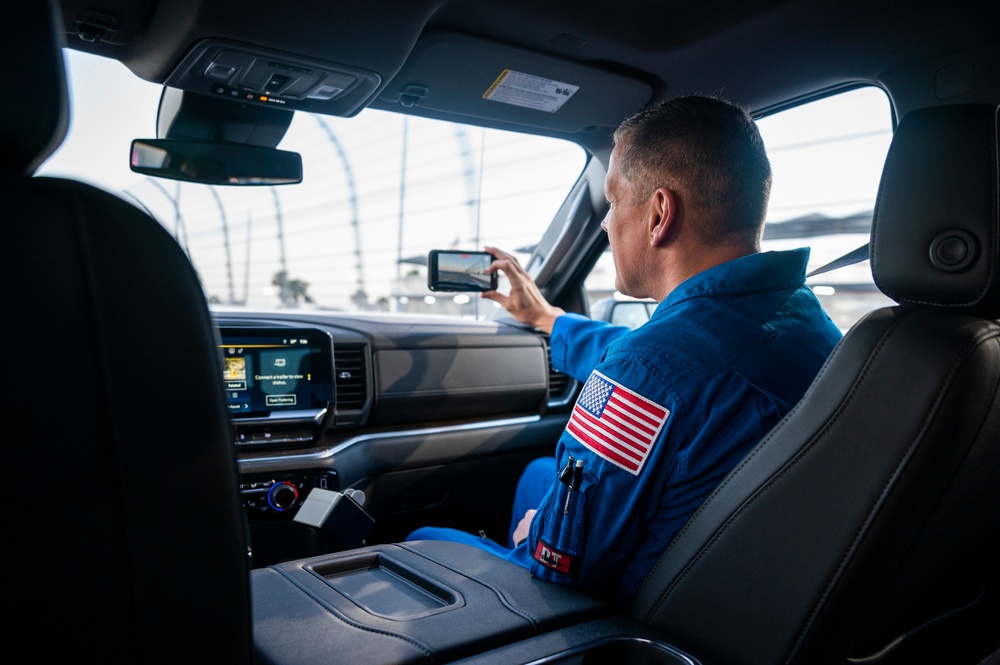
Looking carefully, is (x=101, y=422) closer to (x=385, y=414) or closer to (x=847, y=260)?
(x=385, y=414)


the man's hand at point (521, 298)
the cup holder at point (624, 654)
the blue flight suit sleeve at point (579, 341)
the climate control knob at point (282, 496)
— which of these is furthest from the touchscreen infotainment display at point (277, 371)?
the cup holder at point (624, 654)

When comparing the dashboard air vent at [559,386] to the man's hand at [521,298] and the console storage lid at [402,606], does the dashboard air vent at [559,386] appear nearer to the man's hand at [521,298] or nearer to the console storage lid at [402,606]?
the man's hand at [521,298]

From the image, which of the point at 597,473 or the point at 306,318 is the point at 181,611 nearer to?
the point at 597,473

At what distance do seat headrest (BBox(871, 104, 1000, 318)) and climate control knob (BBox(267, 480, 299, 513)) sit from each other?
1949 millimetres

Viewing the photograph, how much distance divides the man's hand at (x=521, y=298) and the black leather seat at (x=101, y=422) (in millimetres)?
2059

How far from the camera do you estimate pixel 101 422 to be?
772 mm

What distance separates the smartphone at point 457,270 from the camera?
8.86 ft

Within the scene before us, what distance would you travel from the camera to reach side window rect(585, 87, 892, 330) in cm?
246

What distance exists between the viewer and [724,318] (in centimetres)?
146

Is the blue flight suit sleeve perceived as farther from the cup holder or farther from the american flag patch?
the cup holder

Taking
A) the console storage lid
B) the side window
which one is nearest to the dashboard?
the console storage lid

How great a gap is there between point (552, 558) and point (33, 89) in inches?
46.3

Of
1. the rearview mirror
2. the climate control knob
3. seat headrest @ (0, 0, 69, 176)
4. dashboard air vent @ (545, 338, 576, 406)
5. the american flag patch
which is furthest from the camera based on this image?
dashboard air vent @ (545, 338, 576, 406)

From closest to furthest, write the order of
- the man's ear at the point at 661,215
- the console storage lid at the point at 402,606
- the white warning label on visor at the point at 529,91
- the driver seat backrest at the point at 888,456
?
the driver seat backrest at the point at 888,456 < the console storage lid at the point at 402,606 < the man's ear at the point at 661,215 < the white warning label on visor at the point at 529,91
